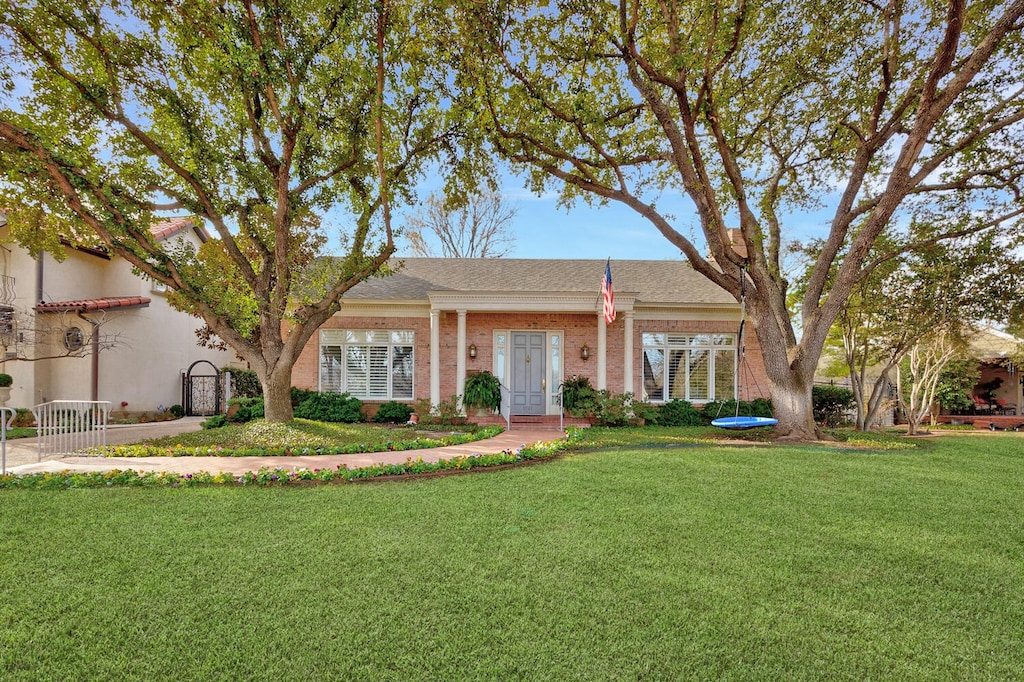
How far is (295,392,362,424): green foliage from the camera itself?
12289mm

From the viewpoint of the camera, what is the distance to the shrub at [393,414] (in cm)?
1240

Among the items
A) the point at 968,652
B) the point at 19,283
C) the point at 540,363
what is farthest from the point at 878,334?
the point at 19,283

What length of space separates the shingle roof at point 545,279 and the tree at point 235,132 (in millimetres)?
3634

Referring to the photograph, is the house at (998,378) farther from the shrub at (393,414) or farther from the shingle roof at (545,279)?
the shrub at (393,414)

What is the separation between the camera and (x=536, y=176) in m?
10.6

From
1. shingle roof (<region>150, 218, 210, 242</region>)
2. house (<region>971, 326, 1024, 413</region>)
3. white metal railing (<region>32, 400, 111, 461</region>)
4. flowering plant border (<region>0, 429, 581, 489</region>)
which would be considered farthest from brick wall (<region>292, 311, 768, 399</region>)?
house (<region>971, 326, 1024, 413</region>)

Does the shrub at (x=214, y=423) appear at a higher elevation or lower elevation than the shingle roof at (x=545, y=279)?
lower

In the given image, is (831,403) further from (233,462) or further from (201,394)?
(201,394)

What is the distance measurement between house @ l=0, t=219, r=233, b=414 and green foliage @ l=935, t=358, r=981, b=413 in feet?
78.3

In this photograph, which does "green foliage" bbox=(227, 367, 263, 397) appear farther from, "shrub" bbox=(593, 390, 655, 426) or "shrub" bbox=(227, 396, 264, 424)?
"shrub" bbox=(593, 390, 655, 426)

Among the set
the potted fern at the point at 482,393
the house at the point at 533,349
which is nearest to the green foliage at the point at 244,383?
the house at the point at 533,349

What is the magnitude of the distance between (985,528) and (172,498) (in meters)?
7.99

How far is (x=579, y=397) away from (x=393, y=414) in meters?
5.02

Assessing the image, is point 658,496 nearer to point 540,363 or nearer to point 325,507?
point 325,507
